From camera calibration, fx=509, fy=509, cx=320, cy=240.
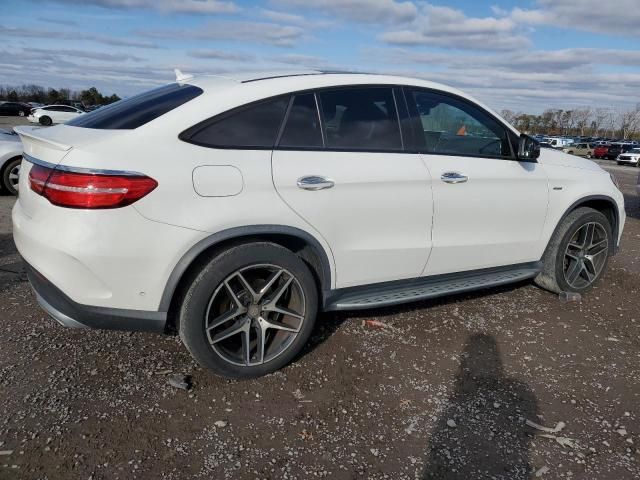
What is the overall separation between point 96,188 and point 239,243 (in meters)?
0.80

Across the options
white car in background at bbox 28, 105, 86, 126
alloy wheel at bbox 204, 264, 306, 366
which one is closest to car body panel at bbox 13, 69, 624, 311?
alloy wheel at bbox 204, 264, 306, 366

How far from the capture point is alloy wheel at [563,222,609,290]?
15.0 feet

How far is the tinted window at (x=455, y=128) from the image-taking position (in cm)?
357

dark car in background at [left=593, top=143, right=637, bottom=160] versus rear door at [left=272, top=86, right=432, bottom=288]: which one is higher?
rear door at [left=272, top=86, right=432, bottom=288]

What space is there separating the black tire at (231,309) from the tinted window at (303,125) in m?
0.64

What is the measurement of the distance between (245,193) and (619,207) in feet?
12.2

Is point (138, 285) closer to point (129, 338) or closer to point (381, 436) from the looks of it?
point (129, 338)

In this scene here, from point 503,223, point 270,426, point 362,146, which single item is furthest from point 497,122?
point 270,426

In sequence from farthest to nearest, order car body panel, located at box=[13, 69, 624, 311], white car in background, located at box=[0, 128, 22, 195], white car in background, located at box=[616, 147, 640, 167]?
white car in background, located at box=[616, 147, 640, 167] < white car in background, located at box=[0, 128, 22, 195] < car body panel, located at box=[13, 69, 624, 311]

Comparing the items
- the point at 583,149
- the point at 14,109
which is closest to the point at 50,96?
the point at 14,109

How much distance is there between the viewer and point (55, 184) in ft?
8.37

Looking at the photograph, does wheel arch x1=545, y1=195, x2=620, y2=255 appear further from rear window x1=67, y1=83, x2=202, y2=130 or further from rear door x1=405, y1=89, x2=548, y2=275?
rear window x1=67, y1=83, x2=202, y2=130

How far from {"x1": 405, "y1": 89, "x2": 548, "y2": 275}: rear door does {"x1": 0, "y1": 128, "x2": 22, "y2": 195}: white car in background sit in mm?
6682

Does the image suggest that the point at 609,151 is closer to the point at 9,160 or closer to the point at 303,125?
the point at 9,160
